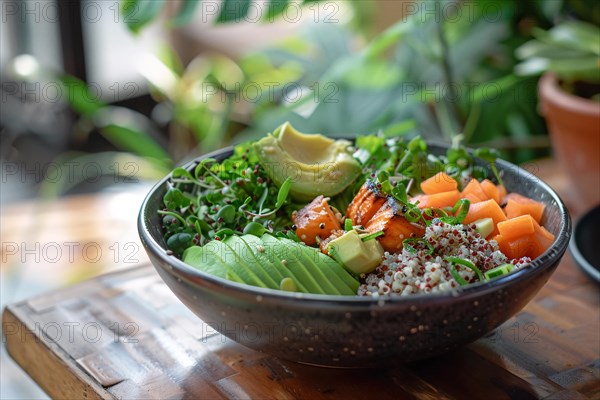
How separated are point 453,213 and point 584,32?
2.19ft

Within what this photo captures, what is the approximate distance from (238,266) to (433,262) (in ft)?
0.76

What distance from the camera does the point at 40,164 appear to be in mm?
2889

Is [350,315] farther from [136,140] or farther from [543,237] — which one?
[136,140]

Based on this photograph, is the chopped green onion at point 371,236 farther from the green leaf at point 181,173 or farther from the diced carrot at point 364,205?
the green leaf at point 181,173

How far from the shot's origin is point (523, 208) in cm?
108

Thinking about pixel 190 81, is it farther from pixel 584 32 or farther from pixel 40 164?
pixel 584 32

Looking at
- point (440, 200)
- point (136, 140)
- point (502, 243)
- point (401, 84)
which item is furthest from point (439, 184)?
point (136, 140)

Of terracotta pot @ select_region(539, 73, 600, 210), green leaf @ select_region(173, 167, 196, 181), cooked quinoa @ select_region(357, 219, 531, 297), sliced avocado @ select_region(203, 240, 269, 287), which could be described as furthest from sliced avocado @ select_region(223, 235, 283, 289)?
terracotta pot @ select_region(539, 73, 600, 210)

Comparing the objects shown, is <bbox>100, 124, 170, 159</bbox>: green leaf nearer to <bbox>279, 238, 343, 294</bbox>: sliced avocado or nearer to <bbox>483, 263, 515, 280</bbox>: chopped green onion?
<bbox>279, 238, 343, 294</bbox>: sliced avocado

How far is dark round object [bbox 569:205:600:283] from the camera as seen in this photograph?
1.23m

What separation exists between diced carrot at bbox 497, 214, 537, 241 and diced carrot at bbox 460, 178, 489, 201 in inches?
3.5

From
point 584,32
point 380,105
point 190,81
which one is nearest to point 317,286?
point 584,32

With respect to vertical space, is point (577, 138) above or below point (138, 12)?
below

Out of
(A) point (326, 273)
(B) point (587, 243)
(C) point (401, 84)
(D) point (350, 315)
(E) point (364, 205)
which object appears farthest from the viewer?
(C) point (401, 84)
